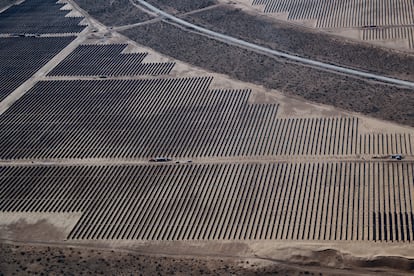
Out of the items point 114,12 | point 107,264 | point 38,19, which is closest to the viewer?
point 107,264

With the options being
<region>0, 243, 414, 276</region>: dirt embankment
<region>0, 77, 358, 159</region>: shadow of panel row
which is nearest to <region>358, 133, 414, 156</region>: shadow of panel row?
<region>0, 77, 358, 159</region>: shadow of panel row

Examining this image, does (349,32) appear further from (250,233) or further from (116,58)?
(250,233)

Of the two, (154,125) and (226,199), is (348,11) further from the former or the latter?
(226,199)

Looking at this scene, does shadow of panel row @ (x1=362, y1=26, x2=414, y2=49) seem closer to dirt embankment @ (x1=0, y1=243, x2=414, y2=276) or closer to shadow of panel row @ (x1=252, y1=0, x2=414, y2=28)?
shadow of panel row @ (x1=252, y1=0, x2=414, y2=28)

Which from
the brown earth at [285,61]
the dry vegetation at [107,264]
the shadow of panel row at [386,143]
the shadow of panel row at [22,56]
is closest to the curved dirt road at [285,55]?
the brown earth at [285,61]

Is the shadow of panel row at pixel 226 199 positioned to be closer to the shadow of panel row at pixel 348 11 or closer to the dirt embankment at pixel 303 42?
the dirt embankment at pixel 303 42

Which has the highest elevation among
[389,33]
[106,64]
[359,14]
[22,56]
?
[359,14]

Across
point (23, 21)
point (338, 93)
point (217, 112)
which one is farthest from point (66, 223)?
point (23, 21)

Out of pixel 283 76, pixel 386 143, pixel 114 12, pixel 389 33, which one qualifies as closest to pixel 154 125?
pixel 283 76
